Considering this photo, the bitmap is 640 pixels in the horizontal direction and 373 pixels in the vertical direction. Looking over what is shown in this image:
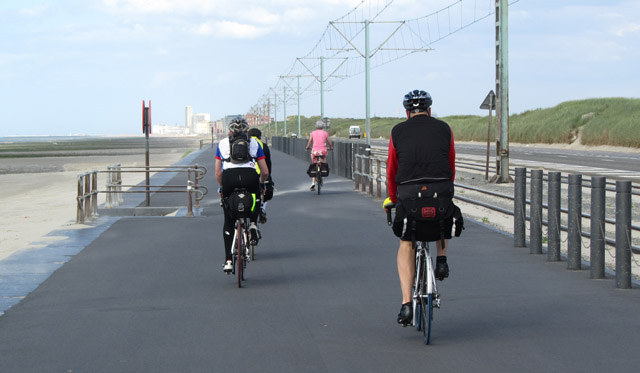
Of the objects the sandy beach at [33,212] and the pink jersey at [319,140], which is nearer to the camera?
the sandy beach at [33,212]

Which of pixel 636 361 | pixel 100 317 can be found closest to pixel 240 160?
pixel 100 317

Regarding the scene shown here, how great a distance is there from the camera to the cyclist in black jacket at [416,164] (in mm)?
6164

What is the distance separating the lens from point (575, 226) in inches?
382

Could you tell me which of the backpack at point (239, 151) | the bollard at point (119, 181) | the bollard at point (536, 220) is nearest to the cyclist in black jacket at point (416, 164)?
the backpack at point (239, 151)

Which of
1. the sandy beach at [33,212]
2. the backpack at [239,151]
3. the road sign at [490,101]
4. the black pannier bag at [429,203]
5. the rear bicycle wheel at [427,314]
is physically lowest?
the sandy beach at [33,212]

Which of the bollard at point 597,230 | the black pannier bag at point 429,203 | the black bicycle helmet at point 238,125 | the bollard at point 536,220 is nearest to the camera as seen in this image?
the black pannier bag at point 429,203

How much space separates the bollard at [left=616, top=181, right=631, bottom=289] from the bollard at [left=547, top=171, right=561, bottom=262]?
5.56 ft

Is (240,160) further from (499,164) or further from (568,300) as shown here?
(499,164)

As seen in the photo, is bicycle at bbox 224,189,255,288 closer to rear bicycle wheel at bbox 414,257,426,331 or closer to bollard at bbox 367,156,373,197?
rear bicycle wheel at bbox 414,257,426,331

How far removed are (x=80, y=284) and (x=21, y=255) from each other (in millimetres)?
2413

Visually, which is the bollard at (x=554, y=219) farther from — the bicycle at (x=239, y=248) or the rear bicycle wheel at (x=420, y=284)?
the rear bicycle wheel at (x=420, y=284)

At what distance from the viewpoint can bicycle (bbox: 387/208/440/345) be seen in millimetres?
6152

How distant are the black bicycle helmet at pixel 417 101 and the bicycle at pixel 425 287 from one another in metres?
0.75

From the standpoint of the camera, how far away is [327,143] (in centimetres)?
2261
